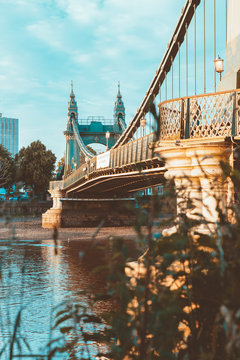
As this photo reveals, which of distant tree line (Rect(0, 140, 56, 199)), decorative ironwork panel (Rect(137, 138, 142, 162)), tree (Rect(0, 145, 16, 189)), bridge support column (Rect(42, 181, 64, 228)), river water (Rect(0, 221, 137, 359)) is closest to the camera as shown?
river water (Rect(0, 221, 137, 359))

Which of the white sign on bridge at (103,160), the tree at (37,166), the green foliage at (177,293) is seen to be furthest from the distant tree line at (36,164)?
the green foliage at (177,293)

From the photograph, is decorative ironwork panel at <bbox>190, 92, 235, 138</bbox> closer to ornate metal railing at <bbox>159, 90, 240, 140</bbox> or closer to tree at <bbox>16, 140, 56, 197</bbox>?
ornate metal railing at <bbox>159, 90, 240, 140</bbox>

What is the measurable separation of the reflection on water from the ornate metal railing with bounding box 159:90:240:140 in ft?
11.6

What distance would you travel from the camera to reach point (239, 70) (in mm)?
10539

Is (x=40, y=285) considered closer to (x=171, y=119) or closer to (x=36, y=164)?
(x=171, y=119)

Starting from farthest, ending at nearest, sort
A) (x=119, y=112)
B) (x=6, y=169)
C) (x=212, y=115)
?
(x=119, y=112) → (x=6, y=169) → (x=212, y=115)

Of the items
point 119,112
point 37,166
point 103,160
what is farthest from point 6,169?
point 103,160

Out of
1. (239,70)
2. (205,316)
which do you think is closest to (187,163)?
(239,70)

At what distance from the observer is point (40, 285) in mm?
14680

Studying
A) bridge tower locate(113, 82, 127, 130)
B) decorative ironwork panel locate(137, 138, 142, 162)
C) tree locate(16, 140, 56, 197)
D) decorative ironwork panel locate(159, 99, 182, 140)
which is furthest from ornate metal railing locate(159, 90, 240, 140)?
bridge tower locate(113, 82, 127, 130)

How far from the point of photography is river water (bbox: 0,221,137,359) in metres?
5.81

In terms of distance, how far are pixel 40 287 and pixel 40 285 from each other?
390mm

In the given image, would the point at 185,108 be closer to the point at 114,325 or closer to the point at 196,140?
the point at 196,140

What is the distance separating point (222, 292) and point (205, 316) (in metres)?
0.50
